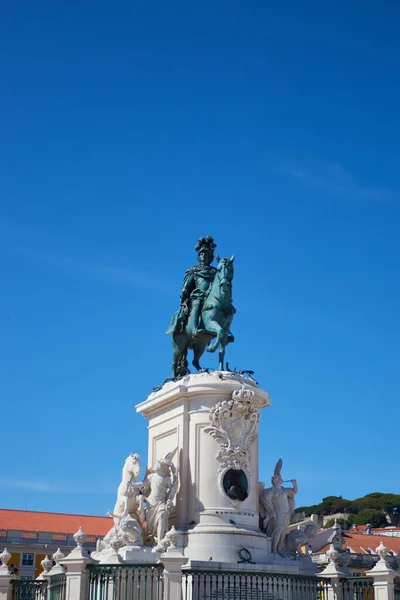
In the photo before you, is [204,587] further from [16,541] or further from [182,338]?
[16,541]

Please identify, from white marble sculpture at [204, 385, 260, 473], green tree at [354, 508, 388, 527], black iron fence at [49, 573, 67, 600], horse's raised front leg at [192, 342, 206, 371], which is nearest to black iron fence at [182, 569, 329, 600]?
black iron fence at [49, 573, 67, 600]

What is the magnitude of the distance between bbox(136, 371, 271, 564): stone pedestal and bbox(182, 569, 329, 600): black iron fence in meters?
1.06

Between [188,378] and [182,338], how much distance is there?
1962mm

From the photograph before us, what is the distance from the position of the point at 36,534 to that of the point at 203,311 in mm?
38082

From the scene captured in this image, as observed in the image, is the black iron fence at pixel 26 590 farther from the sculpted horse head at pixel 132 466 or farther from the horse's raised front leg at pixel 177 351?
the horse's raised front leg at pixel 177 351

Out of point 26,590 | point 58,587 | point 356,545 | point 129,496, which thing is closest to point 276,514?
point 129,496

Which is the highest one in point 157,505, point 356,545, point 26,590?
point 356,545

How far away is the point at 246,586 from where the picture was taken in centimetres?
1792

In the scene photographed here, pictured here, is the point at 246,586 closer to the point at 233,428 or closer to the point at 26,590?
the point at 233,428

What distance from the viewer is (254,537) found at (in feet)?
65.0

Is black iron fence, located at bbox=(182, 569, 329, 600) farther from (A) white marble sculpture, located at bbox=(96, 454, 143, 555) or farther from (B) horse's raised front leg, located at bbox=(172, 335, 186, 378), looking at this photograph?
(B) horse's raised front leg, located at bbox=(172, 335, 186, 378)

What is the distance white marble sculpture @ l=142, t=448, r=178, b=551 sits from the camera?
64.4 ft

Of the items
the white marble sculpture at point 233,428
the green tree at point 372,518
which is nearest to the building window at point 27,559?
the white marble sculpture at point 233,428

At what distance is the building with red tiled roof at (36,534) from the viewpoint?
Result: 179 ft
